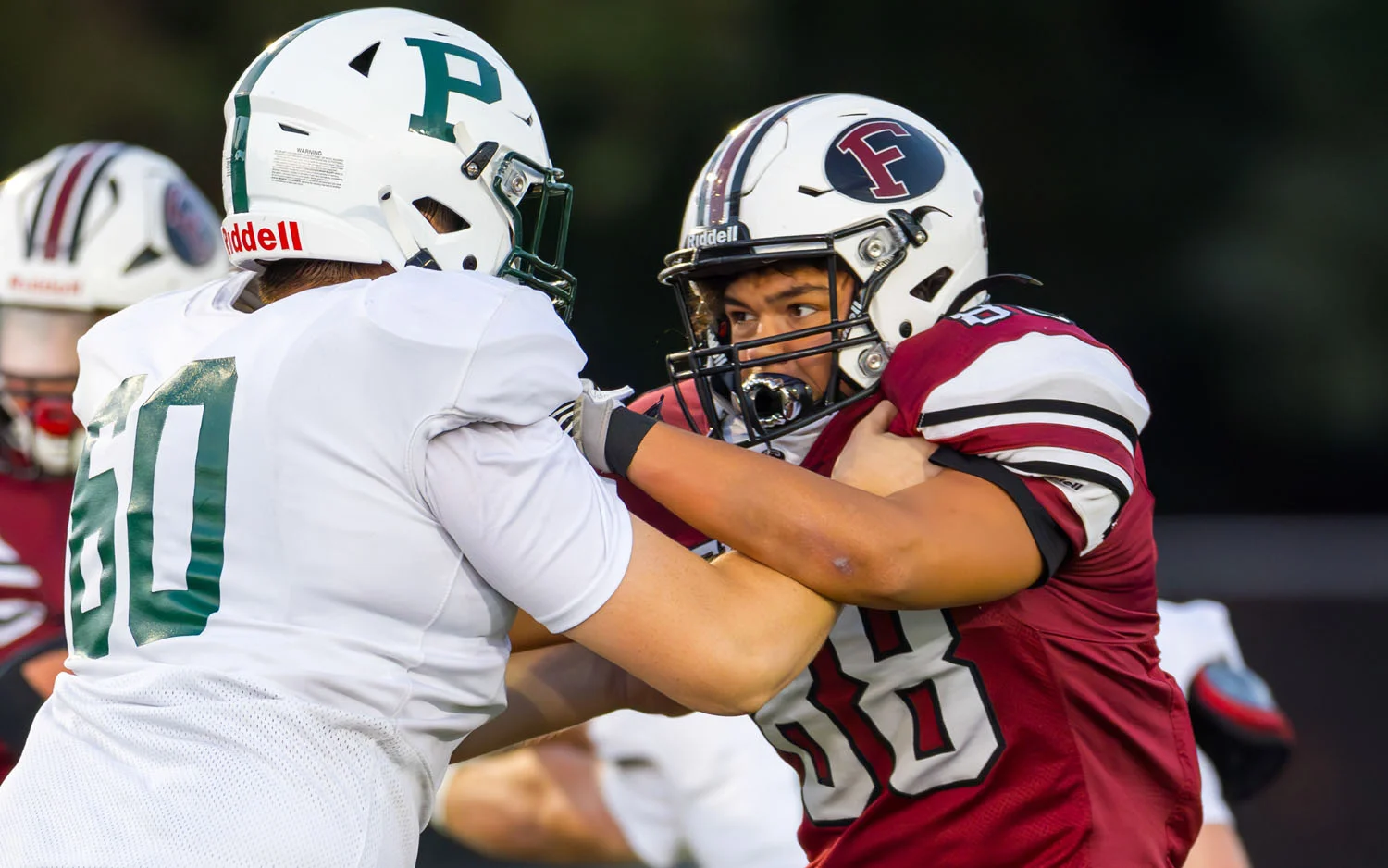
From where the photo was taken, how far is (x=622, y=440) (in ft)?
6.47

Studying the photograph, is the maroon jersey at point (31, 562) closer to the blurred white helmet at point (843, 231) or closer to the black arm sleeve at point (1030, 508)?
the blurred white helmet at point (843, 231)

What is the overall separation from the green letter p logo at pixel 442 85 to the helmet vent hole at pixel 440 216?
0.28 feet

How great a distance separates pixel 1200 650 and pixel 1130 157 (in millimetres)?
3325

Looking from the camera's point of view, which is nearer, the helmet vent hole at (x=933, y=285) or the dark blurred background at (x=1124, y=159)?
the helmet vent hole at (x=933, y=285)

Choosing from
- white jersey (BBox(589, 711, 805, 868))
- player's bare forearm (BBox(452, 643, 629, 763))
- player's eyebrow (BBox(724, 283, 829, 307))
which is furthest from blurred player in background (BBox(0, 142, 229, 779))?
player's eyebrow (BBox(724, 283, 829, 307))

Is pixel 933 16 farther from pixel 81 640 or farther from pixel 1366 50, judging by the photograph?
pixel 81 640

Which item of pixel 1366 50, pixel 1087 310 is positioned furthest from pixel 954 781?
pixel 1366 50

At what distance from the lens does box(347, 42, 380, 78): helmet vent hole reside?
199 cm

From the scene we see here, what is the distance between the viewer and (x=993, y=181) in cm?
639

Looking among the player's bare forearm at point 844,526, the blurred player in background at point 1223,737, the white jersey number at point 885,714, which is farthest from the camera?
the blurred player in background at point 1223,737

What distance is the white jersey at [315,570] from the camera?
1603 mm

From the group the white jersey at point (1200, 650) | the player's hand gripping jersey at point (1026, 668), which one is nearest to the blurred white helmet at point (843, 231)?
the player's hand gripping jersey at point (1026, 668)

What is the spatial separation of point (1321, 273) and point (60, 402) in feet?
16.6

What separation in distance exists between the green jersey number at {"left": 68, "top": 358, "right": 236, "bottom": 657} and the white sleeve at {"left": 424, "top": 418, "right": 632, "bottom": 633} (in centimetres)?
24
